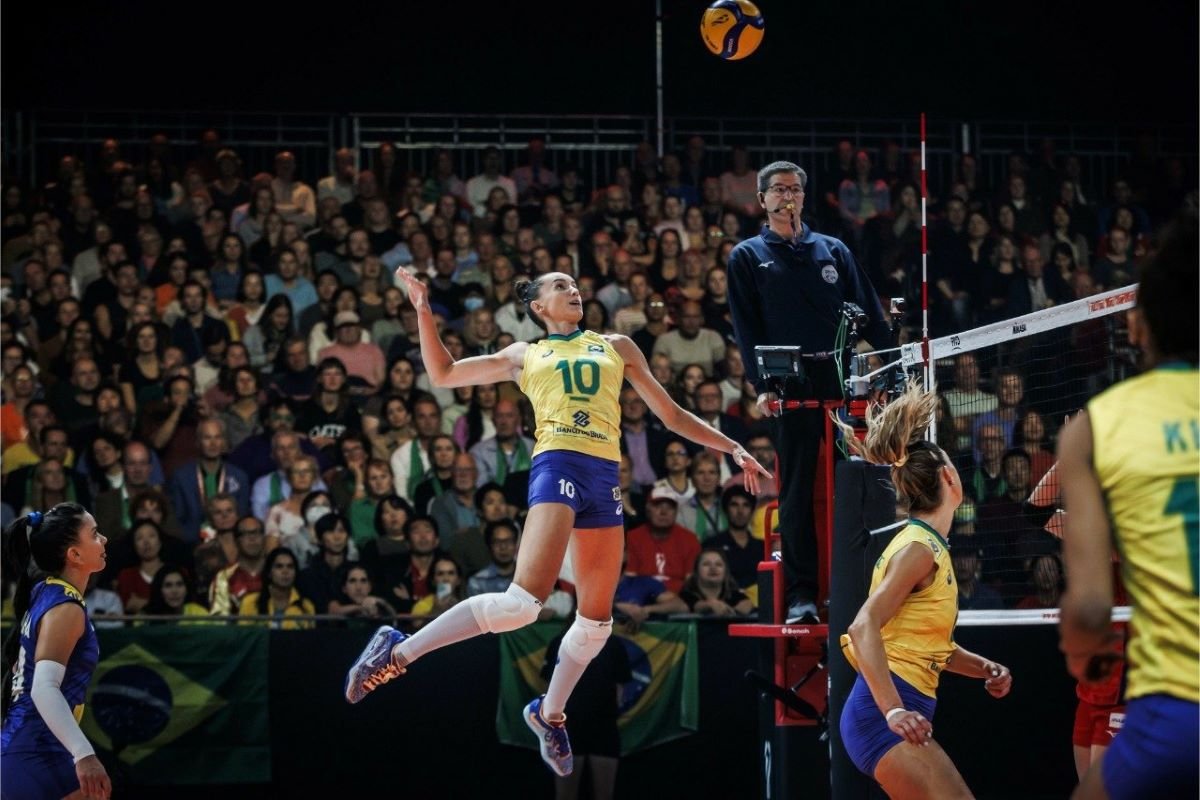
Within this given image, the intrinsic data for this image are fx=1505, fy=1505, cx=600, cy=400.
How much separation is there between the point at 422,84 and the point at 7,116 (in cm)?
453

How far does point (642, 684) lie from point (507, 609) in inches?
152

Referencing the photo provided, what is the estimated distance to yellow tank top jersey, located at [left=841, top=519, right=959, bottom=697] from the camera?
529 cm

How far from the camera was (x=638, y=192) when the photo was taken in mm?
15023

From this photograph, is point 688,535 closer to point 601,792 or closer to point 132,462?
point 601,792

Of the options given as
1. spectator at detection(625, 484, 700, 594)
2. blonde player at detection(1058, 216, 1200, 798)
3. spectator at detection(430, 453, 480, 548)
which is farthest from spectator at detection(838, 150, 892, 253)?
blonde player at detection(1058, 216, 1200, 798)

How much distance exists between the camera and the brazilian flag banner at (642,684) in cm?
1049

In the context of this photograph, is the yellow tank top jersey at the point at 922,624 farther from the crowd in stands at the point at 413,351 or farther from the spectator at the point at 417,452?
the spectator at the point at 417,452

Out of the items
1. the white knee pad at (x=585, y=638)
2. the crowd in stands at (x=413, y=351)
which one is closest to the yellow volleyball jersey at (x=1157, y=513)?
the white knee pad at (x=585, y=638)

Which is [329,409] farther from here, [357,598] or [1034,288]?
[1034,288]

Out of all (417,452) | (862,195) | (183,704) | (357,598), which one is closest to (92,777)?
(183,704)

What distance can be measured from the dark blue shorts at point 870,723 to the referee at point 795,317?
216 cm

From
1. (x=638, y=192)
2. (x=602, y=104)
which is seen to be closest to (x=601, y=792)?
(x=638, y=192)

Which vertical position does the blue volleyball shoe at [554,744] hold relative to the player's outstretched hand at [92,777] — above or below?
below

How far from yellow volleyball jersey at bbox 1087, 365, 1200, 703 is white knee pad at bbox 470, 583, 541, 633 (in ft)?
12.7
